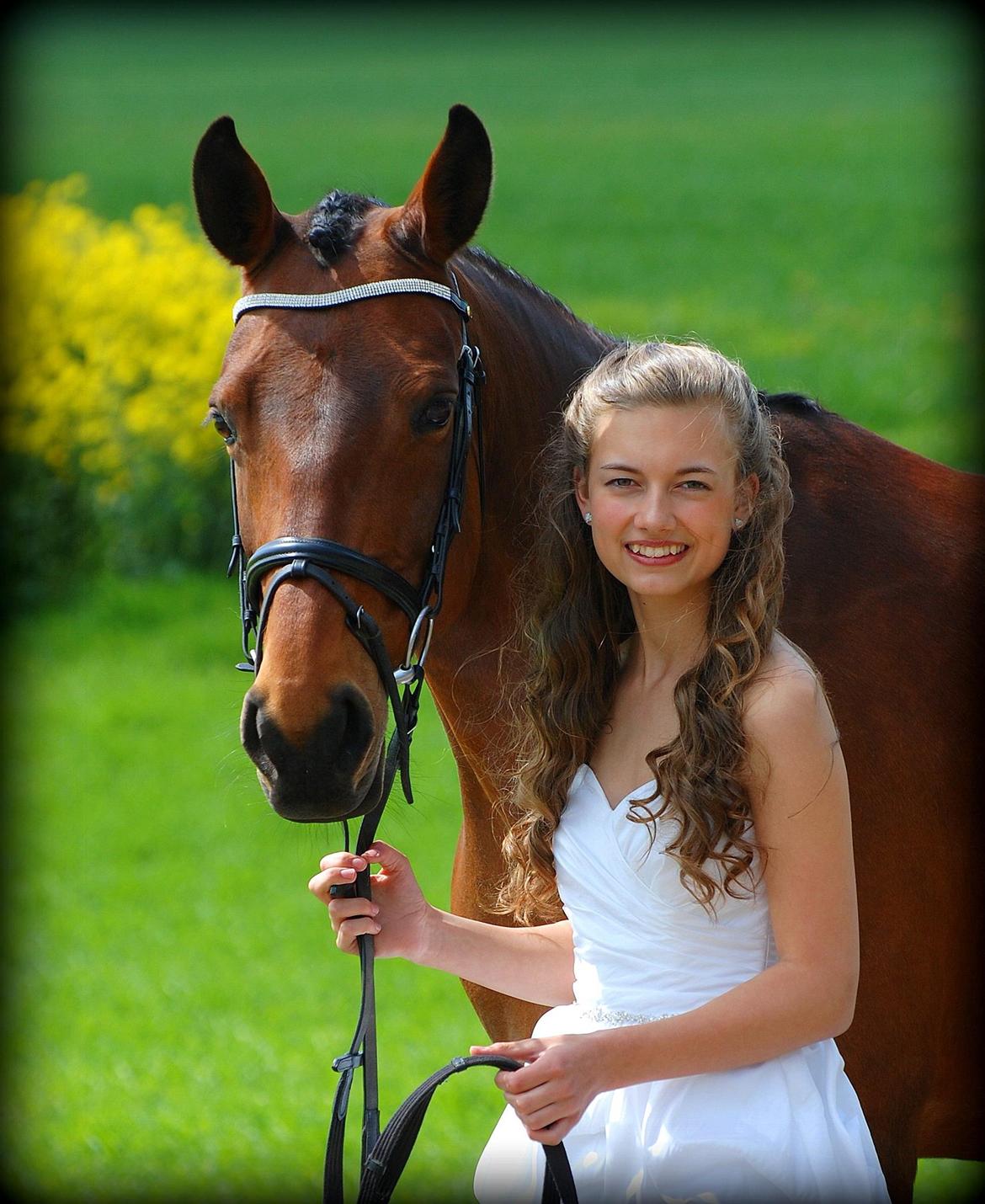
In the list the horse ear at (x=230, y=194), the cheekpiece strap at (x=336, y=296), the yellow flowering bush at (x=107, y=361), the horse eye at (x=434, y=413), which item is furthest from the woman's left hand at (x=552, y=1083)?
the yellow flowering bush at (x=107, y=361)

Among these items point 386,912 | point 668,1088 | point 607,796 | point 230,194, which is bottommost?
point 668,1088

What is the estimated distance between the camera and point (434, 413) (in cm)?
224

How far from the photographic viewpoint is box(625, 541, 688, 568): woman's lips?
2049mm

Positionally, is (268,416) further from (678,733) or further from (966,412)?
(966,412)

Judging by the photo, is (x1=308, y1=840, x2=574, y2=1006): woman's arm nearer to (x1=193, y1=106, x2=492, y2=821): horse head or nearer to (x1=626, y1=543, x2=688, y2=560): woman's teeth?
(x1=193, y1=106, x2=492, y2=821): horse head

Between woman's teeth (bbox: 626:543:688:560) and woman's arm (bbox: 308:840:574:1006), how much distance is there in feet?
2.04

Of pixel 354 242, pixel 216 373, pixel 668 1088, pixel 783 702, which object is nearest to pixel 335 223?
pixel 354 242

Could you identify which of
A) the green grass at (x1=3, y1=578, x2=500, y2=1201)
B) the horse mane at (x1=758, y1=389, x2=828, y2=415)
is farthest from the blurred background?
the horse mane at (x1=758, y1=389, x2=828, y2=415)

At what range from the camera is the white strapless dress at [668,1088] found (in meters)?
1.89

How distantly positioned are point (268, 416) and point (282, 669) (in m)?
0.44

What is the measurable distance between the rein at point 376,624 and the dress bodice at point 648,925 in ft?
0.87

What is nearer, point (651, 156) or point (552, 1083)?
point (552, 1083)

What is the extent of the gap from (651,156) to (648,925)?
16.1 meters

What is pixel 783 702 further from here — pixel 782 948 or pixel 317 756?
pixel 317 756
